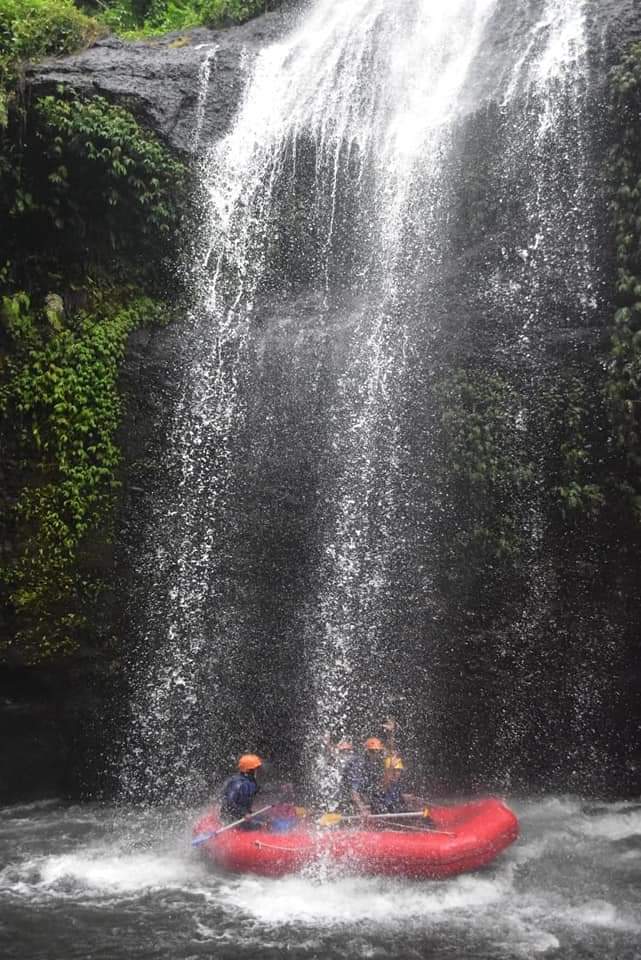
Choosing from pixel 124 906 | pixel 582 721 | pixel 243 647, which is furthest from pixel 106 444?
pixel 582 721

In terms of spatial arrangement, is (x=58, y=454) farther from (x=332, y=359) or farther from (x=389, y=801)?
(x=389, y=801)

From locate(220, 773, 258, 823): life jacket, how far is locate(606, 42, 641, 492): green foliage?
17.3 ft

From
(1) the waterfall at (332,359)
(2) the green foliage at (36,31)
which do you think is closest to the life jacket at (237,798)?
(1) the waterfall at (332,359)

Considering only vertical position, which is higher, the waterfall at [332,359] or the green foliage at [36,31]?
the green foliage at [36,31]

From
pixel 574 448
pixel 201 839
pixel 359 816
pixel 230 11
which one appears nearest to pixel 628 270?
pixel 574 448

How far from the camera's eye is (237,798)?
7363 mm

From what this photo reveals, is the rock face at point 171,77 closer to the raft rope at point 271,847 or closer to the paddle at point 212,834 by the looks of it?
the paddle at point 212,834

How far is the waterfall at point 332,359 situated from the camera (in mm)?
8664

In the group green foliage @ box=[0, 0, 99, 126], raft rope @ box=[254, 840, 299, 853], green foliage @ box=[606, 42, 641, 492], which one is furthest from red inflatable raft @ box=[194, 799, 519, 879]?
green foliage @ box=[0, 0, 99, 126]

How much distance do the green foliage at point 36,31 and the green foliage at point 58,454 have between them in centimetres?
342

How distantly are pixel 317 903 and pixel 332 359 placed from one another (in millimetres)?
6345

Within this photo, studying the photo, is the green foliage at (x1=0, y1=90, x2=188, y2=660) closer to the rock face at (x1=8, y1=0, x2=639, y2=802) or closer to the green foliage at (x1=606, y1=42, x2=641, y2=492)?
the rock face at (x1=8, y1=0, x2=639, y2=802)

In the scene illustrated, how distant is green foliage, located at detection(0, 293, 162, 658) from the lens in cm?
889

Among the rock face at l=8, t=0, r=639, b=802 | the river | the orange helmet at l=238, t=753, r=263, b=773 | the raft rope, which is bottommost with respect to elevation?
the river
